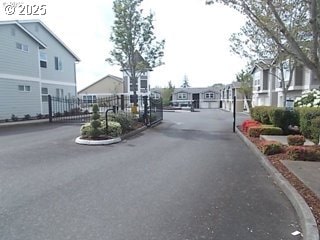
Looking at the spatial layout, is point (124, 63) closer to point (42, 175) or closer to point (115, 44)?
point (115, 44)

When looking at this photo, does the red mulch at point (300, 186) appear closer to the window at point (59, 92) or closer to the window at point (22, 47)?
the window at point (22, 47)

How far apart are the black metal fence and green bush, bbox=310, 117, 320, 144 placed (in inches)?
394

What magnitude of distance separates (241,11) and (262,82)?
3258cm

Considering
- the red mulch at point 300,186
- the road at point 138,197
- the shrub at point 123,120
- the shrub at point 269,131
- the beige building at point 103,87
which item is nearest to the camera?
the road at point 138,197

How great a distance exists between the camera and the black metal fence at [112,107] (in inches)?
773

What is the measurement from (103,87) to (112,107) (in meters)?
41.2

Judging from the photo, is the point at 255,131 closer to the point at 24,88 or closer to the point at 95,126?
the point at 95,126

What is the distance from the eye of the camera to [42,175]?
712cm

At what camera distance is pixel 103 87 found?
5916 cm

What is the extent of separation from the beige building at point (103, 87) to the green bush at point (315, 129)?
1896 inches

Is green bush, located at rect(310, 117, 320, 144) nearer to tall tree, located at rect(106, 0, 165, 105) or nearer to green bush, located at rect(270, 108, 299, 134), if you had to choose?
green bush, located at rect(270, 108, 299, 134)

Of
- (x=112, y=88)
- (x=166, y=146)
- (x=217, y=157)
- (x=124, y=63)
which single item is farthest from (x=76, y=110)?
(x=112, y=88)

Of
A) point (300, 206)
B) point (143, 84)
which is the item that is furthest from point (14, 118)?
point (143, 84)

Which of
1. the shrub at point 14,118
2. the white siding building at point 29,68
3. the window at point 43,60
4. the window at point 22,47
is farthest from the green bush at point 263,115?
the window at point 43,60
